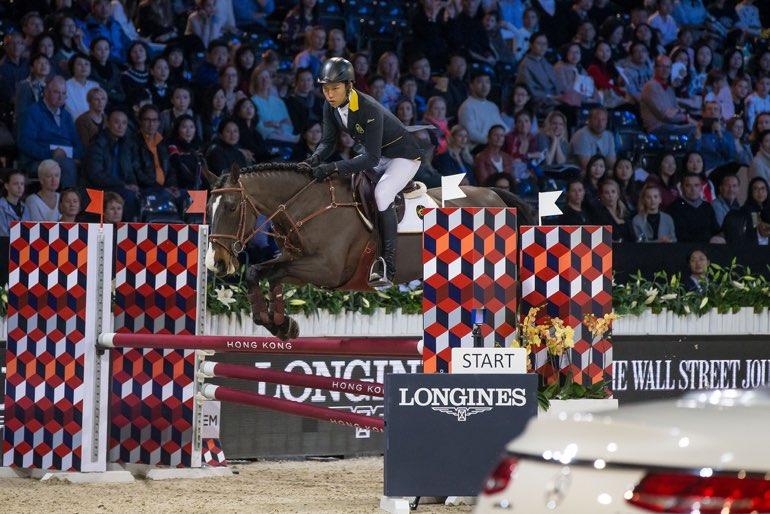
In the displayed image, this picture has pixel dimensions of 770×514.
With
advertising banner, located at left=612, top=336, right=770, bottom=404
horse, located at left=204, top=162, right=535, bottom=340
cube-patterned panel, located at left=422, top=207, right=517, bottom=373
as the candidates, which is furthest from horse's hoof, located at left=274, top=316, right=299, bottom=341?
advertising banner, located at left=612, top=336, right=770, bottom=404

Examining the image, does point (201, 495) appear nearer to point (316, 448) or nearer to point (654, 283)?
point (316, 448)

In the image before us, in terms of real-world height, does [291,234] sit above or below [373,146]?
below

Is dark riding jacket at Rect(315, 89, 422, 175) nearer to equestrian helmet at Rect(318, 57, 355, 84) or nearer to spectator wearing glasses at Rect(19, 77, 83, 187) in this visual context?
equestrian helmet at Rect(318, 57, 355, 84)

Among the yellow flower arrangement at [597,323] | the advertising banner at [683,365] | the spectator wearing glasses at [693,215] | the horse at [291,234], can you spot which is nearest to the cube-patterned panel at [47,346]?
the horse at [291,234]

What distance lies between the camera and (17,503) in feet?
18.5

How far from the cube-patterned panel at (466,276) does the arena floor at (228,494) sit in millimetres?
810

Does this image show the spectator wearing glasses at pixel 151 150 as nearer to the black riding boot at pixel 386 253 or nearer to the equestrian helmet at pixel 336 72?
the black riding boot at pixel 386 253

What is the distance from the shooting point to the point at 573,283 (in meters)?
5.28

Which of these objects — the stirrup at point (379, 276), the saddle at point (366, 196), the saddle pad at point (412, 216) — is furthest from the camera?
the saddle pad at point (412, 216)

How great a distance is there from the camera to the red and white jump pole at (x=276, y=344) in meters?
5.38

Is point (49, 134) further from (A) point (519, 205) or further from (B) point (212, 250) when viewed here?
(A) point (519, 205)

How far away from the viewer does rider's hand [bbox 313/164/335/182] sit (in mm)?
6324

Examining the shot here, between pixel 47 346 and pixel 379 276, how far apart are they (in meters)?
1.80

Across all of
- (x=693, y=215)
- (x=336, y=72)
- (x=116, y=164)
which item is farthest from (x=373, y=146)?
(x=693, y=215)
